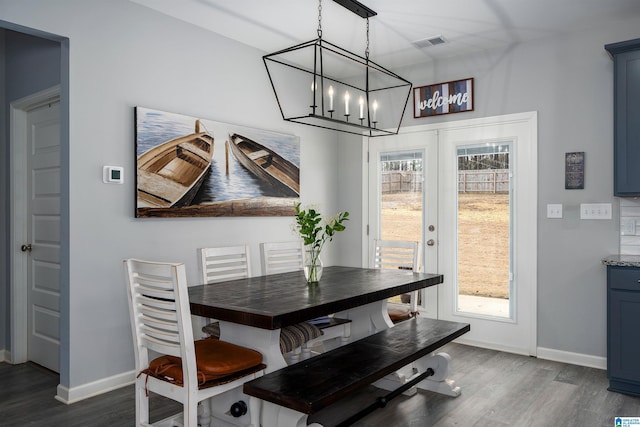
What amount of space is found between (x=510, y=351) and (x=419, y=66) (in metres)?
2.84

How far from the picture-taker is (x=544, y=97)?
4031mm

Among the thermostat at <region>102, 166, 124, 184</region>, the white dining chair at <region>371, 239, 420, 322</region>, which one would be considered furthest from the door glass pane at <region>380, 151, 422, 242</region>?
the thermostat at <region>102, 166, 124, 184</region>

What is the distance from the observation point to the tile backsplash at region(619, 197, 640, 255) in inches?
141

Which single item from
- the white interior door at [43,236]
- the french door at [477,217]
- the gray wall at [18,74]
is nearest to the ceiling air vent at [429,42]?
the french door at [477,217]

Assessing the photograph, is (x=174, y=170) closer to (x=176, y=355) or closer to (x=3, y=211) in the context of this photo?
(x=3, y=211)

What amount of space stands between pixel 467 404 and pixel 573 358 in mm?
1418

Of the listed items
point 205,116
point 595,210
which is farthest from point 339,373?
point 595,210

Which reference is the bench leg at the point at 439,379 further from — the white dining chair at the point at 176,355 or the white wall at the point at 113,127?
the white wall at the point at 113,127

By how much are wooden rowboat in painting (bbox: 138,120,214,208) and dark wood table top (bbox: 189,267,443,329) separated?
957 mm

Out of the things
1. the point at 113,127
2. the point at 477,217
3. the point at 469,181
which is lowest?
the point at 477,217

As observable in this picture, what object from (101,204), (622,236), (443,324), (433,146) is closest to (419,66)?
(433,146)

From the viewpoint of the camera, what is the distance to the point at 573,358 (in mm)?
3863

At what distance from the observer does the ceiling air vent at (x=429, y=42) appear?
4.07m

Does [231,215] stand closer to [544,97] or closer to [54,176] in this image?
[54,176]
